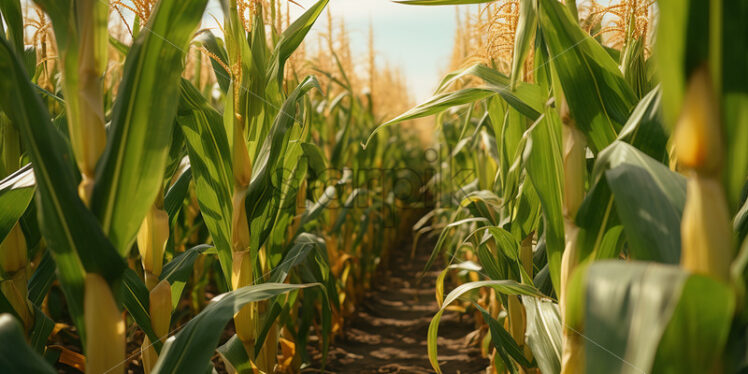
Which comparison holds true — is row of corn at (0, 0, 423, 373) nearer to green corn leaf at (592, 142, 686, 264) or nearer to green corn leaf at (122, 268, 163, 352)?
green corn leaf at (122, 268, 163, 352)

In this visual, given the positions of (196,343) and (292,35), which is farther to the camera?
(292,35)

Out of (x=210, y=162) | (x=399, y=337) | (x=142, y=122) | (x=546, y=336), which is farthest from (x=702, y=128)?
(x=399, y=337)

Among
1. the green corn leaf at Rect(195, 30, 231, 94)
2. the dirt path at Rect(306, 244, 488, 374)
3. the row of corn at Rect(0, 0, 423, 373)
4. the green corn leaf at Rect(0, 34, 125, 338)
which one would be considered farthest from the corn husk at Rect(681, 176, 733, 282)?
the dirt path at Rect(306, 244, 488, 374)

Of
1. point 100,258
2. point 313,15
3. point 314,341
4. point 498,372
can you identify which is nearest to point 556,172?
point 313,15

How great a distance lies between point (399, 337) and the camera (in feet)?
9.98

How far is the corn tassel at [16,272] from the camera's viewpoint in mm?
1242

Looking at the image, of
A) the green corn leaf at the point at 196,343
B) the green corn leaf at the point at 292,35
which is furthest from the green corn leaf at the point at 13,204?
the green corn leaf at the point at 292,35

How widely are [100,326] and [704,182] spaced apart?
918mm

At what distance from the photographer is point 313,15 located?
131cm

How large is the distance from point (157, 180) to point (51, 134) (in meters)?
0.17

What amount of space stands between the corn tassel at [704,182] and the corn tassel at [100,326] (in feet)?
2.87

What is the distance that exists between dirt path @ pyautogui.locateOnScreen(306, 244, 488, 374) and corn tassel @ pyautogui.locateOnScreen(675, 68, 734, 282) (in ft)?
6.40

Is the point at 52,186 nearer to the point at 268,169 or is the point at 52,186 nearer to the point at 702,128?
the point at 268,169

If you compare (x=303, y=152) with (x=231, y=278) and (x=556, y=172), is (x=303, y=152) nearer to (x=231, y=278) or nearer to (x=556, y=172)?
(x=231, y=278)
